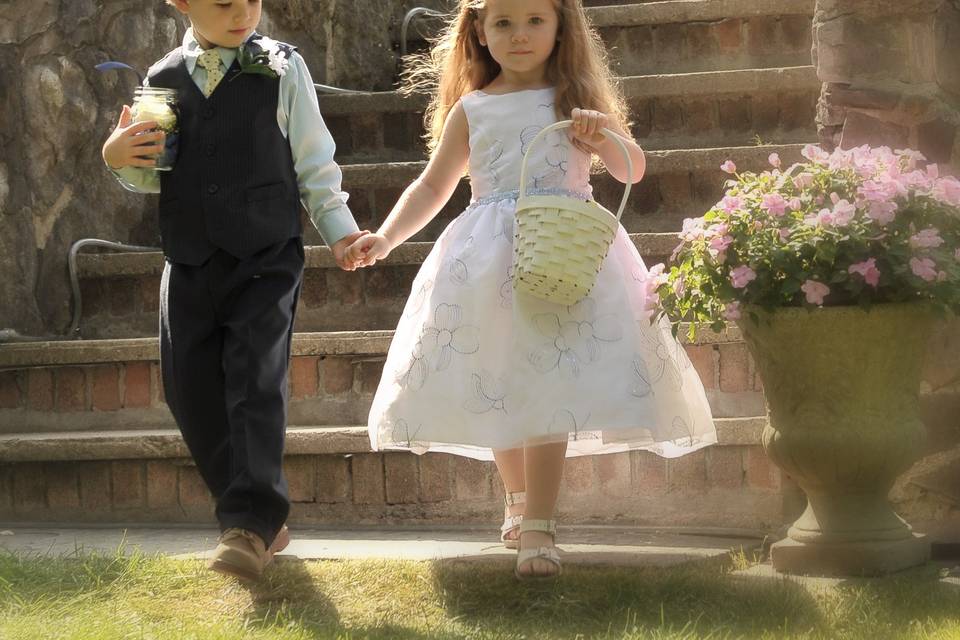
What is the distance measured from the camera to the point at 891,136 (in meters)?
3.41

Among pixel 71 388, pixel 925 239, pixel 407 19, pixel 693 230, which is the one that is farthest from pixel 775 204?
pixel 407 19

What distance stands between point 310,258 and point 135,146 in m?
1.47

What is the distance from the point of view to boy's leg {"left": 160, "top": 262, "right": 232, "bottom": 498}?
3.18 m

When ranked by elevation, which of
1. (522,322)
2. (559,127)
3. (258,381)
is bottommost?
(258,381)

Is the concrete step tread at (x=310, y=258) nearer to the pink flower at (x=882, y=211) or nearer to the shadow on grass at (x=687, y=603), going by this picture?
the pink flower at (x=882, y=211)

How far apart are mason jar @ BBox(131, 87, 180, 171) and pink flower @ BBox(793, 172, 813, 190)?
1402 millimetres

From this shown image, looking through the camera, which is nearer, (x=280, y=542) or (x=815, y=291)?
(x=815, y=291)

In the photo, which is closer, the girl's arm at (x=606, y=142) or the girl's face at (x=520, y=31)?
the girl's arm at (x=606, y=142)

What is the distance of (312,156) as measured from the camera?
325 cm

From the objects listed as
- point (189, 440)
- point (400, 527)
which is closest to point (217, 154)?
point (189, 440)

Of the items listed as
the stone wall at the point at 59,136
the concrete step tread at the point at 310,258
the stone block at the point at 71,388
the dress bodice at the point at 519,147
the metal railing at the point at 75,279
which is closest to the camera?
the dress bodice at the point at 519,147

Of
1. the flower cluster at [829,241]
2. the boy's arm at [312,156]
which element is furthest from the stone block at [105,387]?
the flower cluster at [829,241]

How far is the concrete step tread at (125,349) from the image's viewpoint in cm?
410

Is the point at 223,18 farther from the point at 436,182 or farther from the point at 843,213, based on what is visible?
the point at 843,213
